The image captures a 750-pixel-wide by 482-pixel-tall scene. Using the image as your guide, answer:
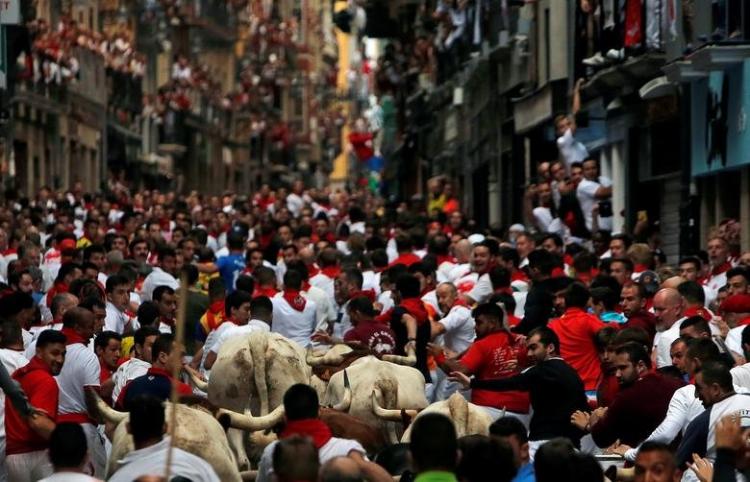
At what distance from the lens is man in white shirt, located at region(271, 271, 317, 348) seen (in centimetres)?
2052

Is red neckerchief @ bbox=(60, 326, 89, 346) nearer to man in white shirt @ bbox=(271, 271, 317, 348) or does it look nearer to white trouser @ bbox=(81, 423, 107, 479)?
white trouser @ bbox=(81, 423, 107, 479)

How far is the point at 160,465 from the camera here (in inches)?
422

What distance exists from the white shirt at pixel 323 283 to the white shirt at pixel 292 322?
2.86m

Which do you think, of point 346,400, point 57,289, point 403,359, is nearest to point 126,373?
point 346,400

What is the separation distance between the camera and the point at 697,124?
29.4m

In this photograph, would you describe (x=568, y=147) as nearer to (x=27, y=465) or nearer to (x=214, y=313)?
(x=214, y=313)

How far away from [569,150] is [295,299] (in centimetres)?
1269

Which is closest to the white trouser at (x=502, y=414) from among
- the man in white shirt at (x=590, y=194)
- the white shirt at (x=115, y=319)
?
the white shirt at (x=115, y=319)

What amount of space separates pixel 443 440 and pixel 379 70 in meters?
74.7

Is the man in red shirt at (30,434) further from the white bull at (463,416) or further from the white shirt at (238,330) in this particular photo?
the white shirt at (238,330)

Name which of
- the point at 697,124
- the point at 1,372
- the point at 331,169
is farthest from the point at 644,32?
the point at 331,169

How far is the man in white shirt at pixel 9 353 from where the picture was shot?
46.9ft

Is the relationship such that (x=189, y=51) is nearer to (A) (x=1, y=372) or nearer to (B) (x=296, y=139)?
(B) (x=296, y=139)

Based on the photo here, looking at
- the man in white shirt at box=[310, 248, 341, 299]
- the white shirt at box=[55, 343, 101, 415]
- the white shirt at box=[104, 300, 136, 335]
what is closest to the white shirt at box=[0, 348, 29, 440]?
the white shirt at box=[55, 343, 101, 415]
